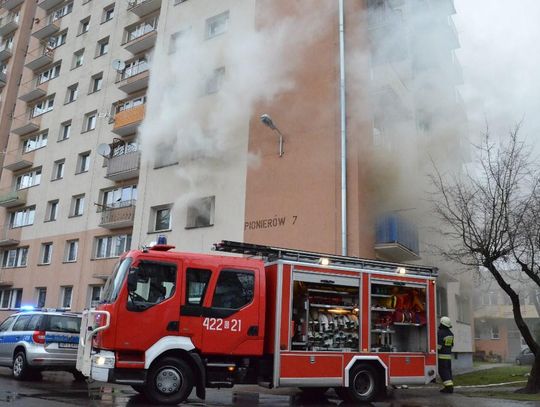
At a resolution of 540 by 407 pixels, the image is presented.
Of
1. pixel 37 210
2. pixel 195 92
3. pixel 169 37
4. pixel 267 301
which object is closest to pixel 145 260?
pixel 267 301

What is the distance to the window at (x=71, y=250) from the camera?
21.0 m

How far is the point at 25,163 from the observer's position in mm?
24469

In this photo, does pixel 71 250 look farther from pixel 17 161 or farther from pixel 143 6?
pixel 143 6

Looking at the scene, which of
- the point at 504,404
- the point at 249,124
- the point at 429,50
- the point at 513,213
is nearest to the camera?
the point at 504,404

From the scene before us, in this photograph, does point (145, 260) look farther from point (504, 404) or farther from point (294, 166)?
point (294, 166)

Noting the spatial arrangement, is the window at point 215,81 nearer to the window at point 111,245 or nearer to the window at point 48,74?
the window at point 111,245

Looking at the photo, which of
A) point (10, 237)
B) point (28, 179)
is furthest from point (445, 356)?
point (28, 179)

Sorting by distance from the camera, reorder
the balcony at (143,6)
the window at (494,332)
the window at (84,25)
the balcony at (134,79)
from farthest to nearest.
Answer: the window at (494,332) < the window at (84,25) < the balcony at (143,6) < the balcony at (134,79)

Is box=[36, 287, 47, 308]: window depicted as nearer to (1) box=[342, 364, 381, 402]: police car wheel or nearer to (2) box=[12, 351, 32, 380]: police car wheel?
(2) box=[12, 351, 32, 380]: police car wheel

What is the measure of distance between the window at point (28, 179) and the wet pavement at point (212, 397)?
15.6m

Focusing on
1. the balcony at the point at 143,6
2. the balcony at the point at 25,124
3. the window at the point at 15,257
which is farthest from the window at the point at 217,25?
the window at the point at 15,257

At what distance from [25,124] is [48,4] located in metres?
7.23

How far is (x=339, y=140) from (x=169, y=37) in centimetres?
894

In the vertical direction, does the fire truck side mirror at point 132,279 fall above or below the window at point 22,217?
below
